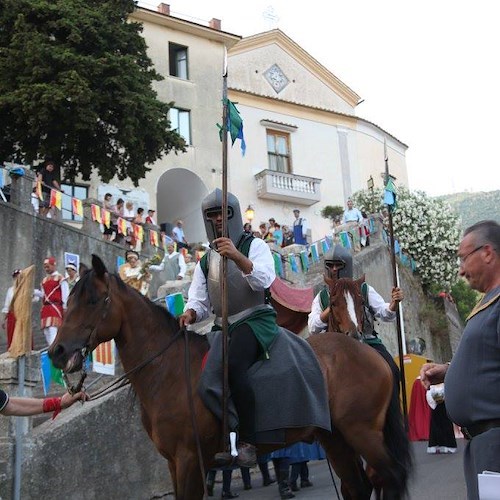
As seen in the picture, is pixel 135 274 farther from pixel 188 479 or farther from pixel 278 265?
pixel 188 479

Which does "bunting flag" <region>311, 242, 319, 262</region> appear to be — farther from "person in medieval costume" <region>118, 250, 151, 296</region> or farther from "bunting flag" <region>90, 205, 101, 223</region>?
"bunting flag" <region>90, 205, 101, 223</region>

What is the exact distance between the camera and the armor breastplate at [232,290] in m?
6.09

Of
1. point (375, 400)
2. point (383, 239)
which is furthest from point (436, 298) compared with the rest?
point (375, 400)

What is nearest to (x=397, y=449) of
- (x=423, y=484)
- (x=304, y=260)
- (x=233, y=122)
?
(x=423, y=484)

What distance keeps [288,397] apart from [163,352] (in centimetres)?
113

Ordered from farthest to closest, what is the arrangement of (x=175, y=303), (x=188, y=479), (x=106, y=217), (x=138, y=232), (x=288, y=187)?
(x=288, y=187) → (x=138, y=232) → (x=106, y=217) → (x=175, y=303) → (x=188, y=479)

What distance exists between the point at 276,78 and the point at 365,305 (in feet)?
99.3

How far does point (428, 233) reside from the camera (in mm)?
25750

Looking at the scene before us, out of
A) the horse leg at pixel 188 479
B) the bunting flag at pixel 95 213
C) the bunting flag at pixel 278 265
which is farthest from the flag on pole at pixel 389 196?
the bunting flag at pixel 95 213

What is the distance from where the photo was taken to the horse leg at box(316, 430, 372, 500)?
6.60 meters

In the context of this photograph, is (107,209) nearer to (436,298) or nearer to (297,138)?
(436,298)

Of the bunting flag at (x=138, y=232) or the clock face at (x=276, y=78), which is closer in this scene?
the bunting flag at (x=138, y=232)

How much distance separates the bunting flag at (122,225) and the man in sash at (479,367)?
1837 cm

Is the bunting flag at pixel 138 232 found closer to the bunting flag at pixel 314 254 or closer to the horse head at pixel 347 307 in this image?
the bunting flag at pixel 314 254
